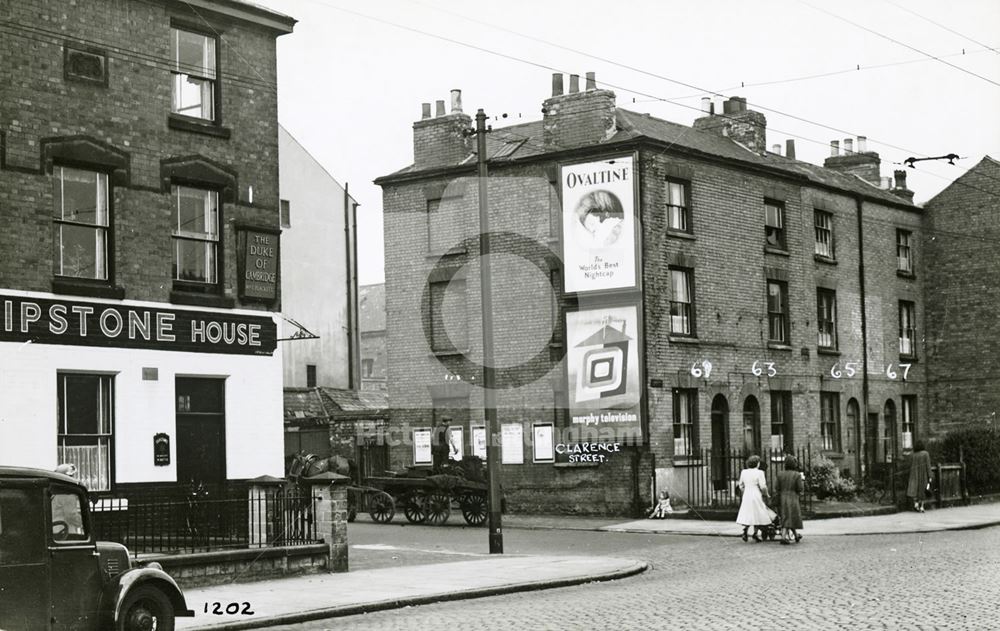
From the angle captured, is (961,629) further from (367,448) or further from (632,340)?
(367,448)

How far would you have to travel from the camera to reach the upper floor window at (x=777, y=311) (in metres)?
37.2

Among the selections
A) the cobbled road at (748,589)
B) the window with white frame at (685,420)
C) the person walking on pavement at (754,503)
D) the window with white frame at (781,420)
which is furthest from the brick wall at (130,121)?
the window with white frame at (781,420)

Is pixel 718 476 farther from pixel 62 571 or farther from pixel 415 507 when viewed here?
pixel 62 571

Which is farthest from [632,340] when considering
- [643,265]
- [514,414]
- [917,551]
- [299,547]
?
[299,547]

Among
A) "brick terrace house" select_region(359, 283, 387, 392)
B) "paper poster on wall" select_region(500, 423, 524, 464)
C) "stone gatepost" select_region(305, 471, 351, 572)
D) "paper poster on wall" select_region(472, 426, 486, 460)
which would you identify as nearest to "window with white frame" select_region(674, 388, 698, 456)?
"paper poster on wall" select_region(500, 423, 524, 464)

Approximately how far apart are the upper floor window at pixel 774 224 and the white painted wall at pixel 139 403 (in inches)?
725

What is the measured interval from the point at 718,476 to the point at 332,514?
17.0 m

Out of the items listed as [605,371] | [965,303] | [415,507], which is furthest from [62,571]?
[965,303]

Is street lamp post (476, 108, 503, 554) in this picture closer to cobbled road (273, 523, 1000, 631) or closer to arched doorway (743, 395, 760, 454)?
cobbled road (273, 523, 1000, 631)

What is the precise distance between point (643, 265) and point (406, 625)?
19.8m

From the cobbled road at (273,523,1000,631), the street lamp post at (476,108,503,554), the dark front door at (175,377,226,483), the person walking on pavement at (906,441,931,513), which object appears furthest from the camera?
the person walking on pavement at (906,441,931,513)

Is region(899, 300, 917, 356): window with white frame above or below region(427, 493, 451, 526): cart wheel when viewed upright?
above

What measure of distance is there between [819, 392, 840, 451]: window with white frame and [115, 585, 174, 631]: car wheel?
28.6 metres

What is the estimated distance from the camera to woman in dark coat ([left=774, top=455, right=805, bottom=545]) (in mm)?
24422
